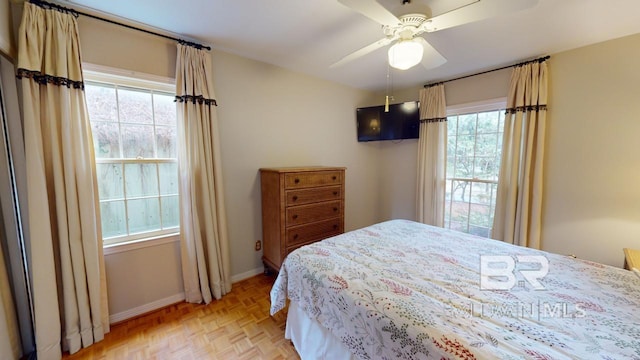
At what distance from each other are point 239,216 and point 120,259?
101cm

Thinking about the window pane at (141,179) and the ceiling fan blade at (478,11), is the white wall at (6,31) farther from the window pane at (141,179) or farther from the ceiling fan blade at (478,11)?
the ceiling fan blade at (478,11)

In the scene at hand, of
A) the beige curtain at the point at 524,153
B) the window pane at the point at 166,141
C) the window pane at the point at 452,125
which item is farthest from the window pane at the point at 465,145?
the window pane at the point at 166,141

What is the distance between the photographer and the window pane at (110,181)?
6.08ft

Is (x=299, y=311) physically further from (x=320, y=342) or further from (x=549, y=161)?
(x=549, y=161)

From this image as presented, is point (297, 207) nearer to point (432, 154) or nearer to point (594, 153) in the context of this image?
point (432, 154)

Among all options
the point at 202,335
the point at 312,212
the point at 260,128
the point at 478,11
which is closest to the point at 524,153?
the point at 478,11

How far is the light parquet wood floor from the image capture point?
160cm

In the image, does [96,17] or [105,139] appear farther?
[105,139]

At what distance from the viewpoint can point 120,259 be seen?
74.9 inches

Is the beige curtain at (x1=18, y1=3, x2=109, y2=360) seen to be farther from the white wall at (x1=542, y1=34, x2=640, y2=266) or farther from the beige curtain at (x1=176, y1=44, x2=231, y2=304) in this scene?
the white wall at (x1=542, y1=34, x2=640, y2=266)

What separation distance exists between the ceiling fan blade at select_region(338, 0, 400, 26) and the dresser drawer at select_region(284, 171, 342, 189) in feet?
4.85

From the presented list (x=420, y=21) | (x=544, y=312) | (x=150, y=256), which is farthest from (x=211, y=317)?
(x=420, y=21)

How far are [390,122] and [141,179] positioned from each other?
2956 mm

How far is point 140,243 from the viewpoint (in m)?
1.98
